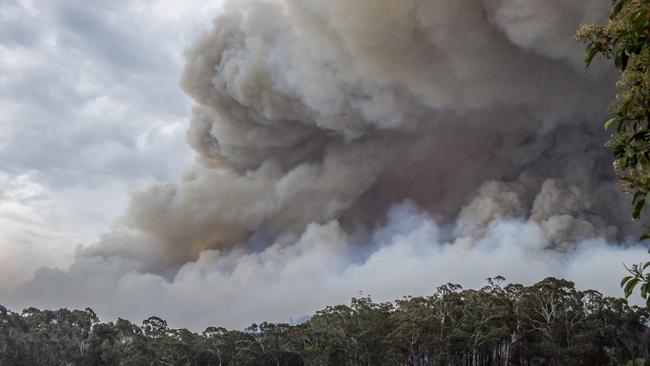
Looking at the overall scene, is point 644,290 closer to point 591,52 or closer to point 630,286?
point 630,286

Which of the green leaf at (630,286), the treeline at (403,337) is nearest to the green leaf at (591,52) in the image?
the green leaf at (630,286)

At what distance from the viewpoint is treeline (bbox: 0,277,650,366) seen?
44.7 metres

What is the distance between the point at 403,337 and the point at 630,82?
4457cm

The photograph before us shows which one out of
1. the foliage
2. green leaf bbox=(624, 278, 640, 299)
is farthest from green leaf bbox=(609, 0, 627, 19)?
green leaf bbox=(624, 278, 640, 299)

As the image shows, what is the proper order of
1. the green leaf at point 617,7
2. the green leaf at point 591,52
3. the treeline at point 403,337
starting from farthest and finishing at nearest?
the treeline at point 403,337
the green leaf at point 591,52
the green leaf at point 617,7

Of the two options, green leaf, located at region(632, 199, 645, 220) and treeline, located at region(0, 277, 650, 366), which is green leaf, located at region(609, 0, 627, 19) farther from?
treeline, located at region(0, 277, 650, 366)

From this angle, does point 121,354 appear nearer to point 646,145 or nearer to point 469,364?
point 469,364

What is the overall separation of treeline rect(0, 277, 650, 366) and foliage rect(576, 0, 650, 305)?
3488 cm

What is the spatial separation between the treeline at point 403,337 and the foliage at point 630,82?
3488 centimetres

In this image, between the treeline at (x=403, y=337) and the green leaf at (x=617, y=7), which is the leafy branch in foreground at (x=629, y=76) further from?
the treeline at (x=403, y=337)

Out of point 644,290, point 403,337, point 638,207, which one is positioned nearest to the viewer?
point 638,207

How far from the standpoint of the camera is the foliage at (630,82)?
662cm

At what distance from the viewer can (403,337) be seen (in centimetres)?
4922

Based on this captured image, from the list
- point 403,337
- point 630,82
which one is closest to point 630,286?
point 630,82
